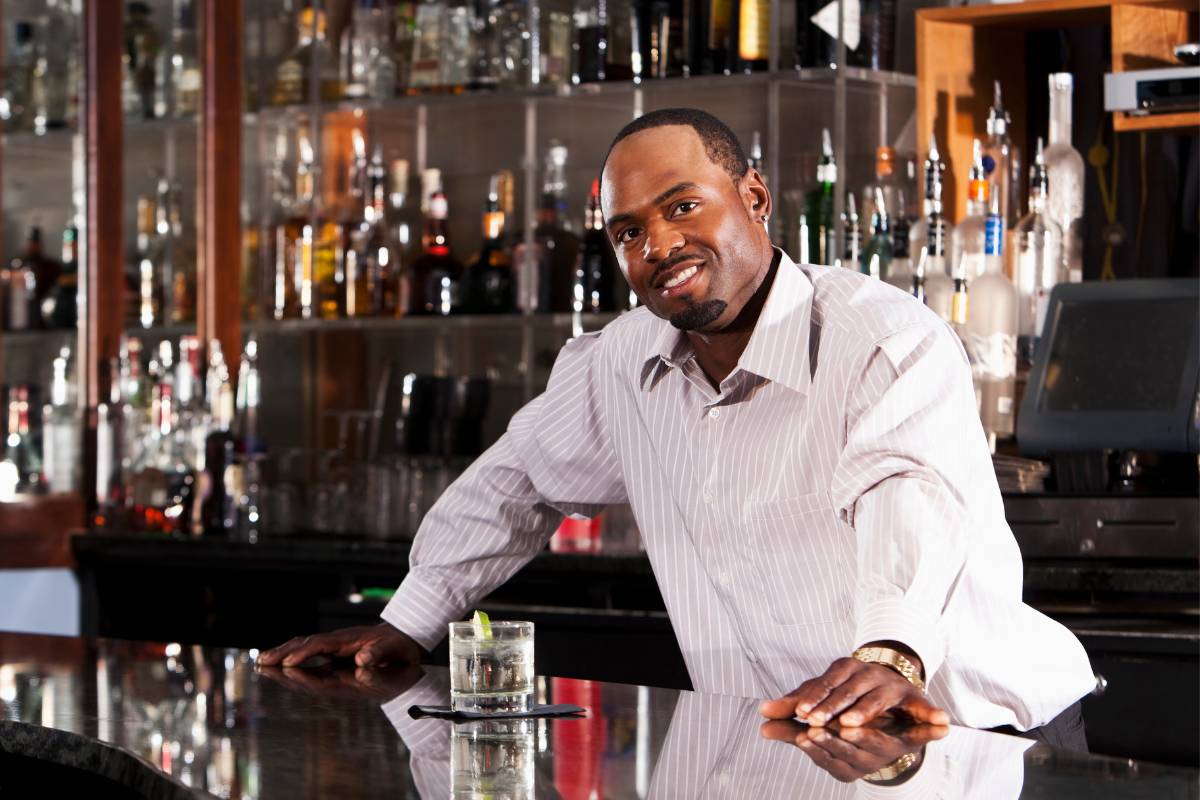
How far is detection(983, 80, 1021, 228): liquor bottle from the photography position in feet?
10.1

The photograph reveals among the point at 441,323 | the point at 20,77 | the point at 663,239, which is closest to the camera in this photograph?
the point at 663,239

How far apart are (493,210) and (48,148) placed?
1215 millimetres

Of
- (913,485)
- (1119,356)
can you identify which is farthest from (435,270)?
(913,485)

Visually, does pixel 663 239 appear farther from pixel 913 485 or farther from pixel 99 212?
pixel 99 212

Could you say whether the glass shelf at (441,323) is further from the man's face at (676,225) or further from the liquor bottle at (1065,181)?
the man's face at (676,225)

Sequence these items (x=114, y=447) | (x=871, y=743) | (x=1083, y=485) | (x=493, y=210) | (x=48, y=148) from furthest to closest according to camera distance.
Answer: (x=48, y=148)
(x=114, y=447)
(x=493, y=210)
(x=1083, y=485)
(x=871, y=743)

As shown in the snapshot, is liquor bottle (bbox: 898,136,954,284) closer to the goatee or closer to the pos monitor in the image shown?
the pos monitor

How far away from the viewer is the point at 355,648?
1.87 m

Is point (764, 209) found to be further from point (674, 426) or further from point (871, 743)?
point (871, 743)

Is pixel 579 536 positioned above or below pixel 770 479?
below

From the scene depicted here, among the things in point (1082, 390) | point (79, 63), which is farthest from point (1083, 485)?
point (79, 63)

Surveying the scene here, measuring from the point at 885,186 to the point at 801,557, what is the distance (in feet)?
5.38

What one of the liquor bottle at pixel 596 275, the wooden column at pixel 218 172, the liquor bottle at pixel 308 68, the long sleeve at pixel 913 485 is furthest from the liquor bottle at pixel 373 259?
the long sleeve at pixel 913 485

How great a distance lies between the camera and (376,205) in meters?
3.96
